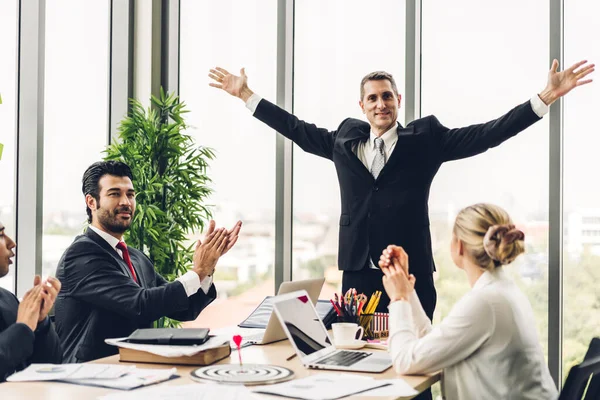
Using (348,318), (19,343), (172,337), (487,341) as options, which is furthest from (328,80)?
(19,343)

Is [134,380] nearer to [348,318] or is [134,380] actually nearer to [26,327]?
[26,327]

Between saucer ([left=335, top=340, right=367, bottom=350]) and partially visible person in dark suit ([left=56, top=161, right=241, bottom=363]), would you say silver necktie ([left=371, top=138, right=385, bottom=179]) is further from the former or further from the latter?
saucer ([left=335, top=340, right=367, bottom=350])

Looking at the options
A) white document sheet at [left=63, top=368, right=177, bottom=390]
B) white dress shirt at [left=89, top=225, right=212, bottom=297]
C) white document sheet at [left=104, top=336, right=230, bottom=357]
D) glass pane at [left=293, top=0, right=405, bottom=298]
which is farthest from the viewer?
glass pane at [left=293, top=0, right=405, bottom=298]

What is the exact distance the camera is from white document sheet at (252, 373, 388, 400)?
1.82m

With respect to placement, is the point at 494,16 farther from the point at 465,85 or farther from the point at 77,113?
the point at 77,113

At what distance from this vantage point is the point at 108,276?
2789 mm

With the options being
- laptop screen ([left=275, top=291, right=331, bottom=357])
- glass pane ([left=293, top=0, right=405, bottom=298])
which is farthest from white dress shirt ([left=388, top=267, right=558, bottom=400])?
glass pane ([left=293, top=0, right=405, bottom=298])

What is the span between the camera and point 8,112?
4.22 metres

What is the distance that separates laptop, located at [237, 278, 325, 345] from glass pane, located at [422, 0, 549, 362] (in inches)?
67.0

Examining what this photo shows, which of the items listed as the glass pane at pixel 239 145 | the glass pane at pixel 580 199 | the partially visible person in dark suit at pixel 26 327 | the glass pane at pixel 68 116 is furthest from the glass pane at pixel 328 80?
the partially visible person in dark suit at pixel 26 327

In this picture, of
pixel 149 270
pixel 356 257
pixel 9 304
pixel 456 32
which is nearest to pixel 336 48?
pixel 456 32

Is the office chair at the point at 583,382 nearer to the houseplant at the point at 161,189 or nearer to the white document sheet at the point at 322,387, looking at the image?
the white document sheet at the point at 322,387

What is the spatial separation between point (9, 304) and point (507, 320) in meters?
1.64

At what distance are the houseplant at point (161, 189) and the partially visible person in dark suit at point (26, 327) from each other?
1.94m
